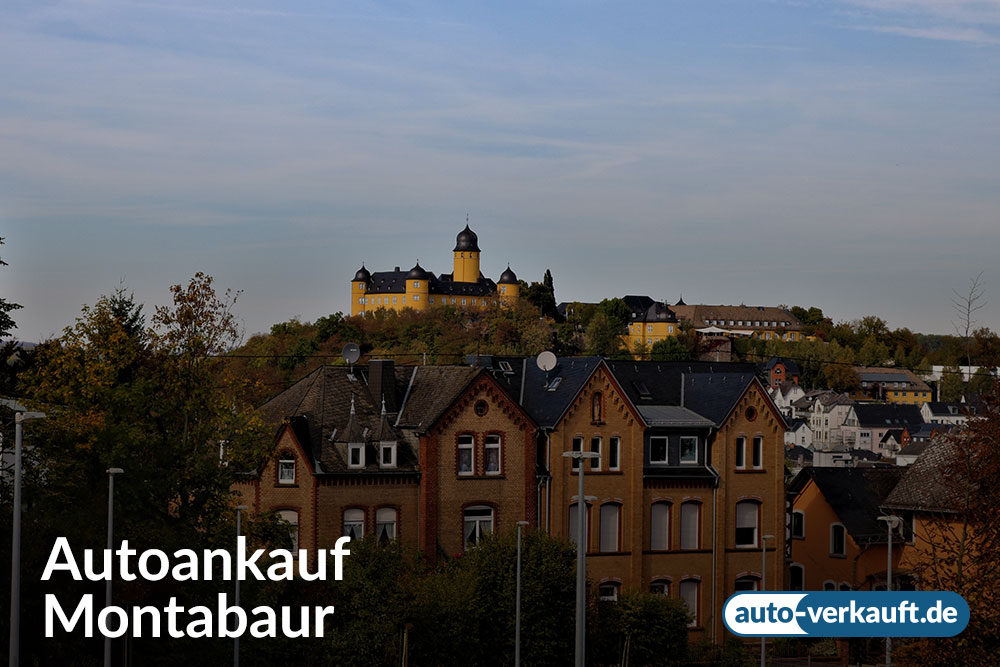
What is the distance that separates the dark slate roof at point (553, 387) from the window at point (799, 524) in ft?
43.0

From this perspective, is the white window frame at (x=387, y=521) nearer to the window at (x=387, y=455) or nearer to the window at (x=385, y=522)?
the window at (x=385, y=522)

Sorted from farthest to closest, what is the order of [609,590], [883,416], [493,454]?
[883,416] → [609,590] → [493,454]

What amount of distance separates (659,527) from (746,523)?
437 cm

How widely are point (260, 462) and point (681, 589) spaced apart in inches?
767

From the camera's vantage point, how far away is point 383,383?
5538 cm

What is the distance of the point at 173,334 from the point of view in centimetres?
4653

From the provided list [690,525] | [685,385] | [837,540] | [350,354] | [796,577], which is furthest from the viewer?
[796,577]

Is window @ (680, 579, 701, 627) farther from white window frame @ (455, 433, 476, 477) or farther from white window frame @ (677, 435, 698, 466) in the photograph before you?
white window frame @ (455, 433, 476, 477)

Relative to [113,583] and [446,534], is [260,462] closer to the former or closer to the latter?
[446,534]

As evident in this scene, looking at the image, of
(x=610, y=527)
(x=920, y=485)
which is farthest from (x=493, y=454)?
(x=920, y=485)

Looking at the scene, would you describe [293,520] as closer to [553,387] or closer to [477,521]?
[477,521]

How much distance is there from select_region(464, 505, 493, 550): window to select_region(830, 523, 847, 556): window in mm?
16594

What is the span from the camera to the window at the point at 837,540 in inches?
2340

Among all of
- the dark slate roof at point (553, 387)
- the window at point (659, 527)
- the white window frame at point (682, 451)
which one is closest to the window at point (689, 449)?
the white window frame at point (682, 451)
